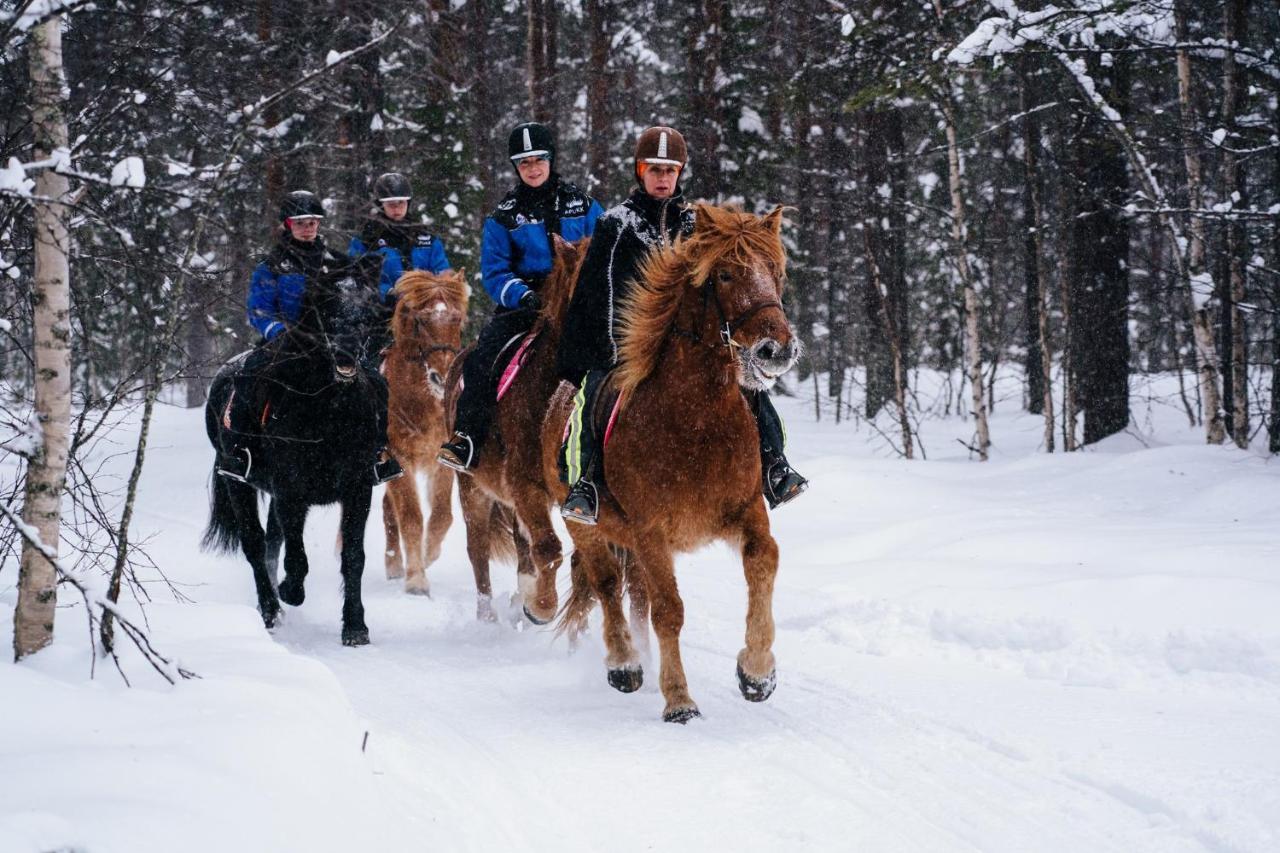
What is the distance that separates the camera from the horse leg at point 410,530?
30.1ft

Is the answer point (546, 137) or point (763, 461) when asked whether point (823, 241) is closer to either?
point (546, 137)

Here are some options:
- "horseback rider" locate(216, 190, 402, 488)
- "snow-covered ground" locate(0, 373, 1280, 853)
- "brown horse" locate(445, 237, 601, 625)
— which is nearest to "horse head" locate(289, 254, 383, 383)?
"horseback rider" locate(216, 190, 402, 488)

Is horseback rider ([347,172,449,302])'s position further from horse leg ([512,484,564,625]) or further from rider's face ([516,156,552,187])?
horse leg ([512,484,564,625])

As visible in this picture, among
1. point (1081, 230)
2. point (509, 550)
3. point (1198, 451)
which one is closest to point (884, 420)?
point (1081, 230)

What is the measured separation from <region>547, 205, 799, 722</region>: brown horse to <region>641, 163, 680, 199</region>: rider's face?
686mm

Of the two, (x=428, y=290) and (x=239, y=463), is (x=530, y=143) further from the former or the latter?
(x=239, y=463)

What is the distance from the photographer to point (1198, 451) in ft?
36.4

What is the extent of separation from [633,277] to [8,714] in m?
3.72

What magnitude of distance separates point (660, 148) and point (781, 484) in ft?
6.56

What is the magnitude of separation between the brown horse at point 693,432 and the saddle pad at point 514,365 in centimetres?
182

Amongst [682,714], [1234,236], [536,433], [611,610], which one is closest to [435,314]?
[536,433]

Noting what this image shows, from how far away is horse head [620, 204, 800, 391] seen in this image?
182 inches

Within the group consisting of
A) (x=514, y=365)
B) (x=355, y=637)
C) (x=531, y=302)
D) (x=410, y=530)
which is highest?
(x=531, y=302)

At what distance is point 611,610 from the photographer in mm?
6027
